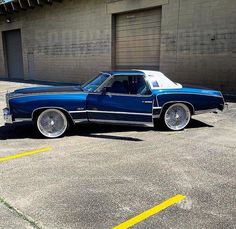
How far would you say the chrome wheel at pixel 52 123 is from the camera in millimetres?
5945

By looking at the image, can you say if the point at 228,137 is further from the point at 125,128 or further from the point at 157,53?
the point at 157,53

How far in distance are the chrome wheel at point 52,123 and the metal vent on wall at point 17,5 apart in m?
16.0

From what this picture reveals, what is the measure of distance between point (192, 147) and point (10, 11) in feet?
76.8

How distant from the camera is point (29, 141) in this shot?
5758 mm

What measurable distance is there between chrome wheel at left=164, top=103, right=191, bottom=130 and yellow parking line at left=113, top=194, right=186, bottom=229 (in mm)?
3287

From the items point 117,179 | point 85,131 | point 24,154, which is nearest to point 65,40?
point 85,131

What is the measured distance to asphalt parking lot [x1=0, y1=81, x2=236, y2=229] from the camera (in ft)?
9.64

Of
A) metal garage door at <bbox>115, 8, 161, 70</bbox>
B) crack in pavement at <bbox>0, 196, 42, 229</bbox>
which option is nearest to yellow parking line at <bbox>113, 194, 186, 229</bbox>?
crack in pavement at <bbox>0, 196, 42, 229</bbox>

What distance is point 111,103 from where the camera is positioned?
239 inches

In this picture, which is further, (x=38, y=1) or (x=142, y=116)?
(x=38, y=1)

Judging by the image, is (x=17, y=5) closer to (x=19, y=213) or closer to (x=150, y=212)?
(x=19, y=213)

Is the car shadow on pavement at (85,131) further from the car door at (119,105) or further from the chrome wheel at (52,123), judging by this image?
the car door at (119,105)

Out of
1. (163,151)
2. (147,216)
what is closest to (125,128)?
(163,151)

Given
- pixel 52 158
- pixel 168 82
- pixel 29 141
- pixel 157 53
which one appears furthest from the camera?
pixel 157 53
